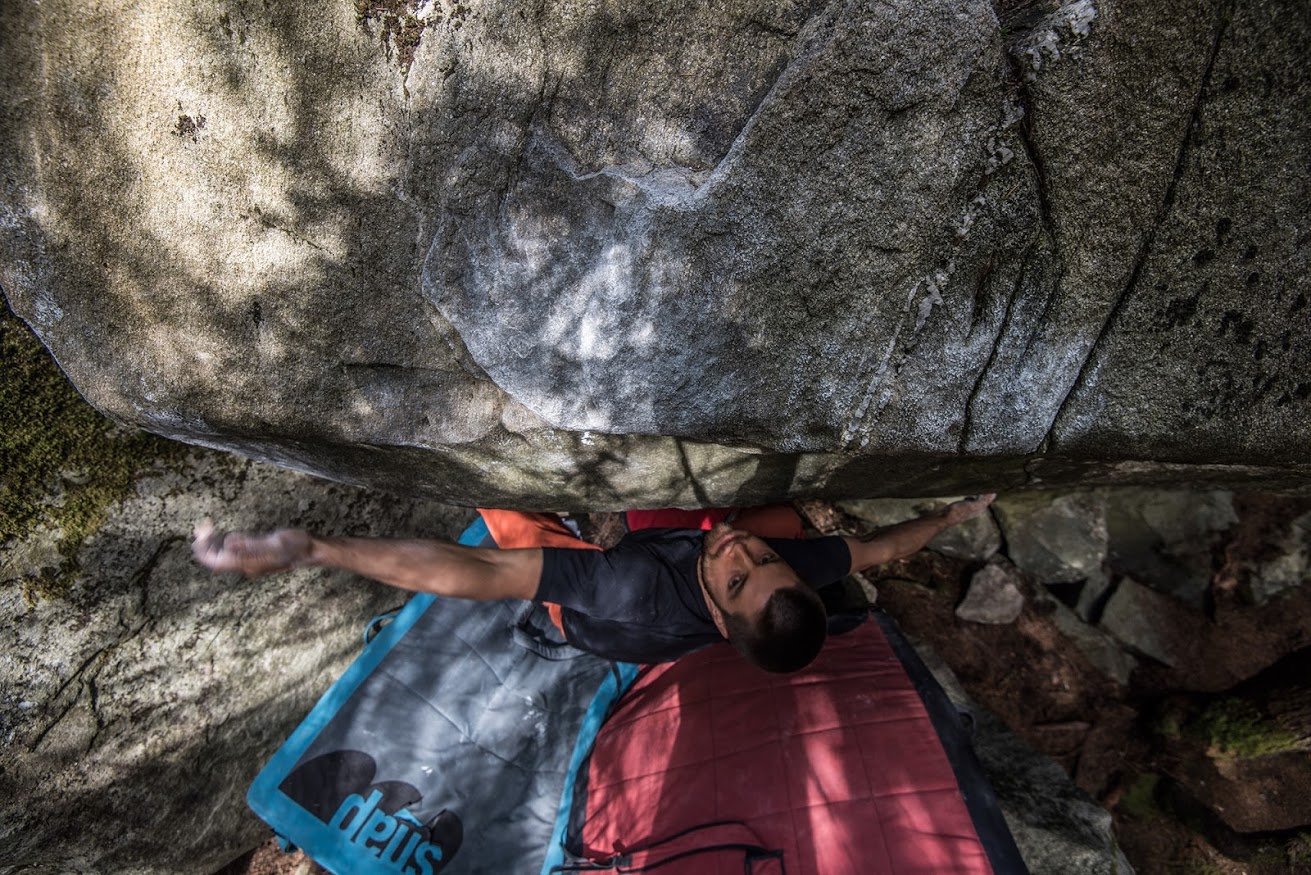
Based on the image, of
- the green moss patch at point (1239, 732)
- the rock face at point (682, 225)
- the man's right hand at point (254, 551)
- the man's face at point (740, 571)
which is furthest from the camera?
the green moss patch at point (1239, 732)

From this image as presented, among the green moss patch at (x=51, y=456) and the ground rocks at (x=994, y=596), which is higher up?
the ground rocks at (x=994, y=596)

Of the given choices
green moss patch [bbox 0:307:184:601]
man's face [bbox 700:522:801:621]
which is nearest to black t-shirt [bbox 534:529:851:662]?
man's face [bbox 700:522:801:621]

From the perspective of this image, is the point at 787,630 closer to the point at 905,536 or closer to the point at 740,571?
the point at 740,571

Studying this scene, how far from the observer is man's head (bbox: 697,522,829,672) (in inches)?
94.2

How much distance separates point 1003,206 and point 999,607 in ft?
10.9

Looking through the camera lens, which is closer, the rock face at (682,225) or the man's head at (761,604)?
the rock face at (682,225)

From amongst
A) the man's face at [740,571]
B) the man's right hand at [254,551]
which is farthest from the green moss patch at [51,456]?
the man's face at [740,571]

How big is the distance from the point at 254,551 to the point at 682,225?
1.61 metres

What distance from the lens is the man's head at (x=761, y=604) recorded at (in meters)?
2.39

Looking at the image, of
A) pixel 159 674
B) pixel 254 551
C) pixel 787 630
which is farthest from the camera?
pixel 159 674

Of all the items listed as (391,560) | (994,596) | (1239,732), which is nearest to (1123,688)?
(1239,732)

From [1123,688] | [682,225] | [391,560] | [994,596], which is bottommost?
[391,560]

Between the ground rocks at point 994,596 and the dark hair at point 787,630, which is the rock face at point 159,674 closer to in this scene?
the dark hair at point 787,630

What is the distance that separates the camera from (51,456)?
2297 mm
